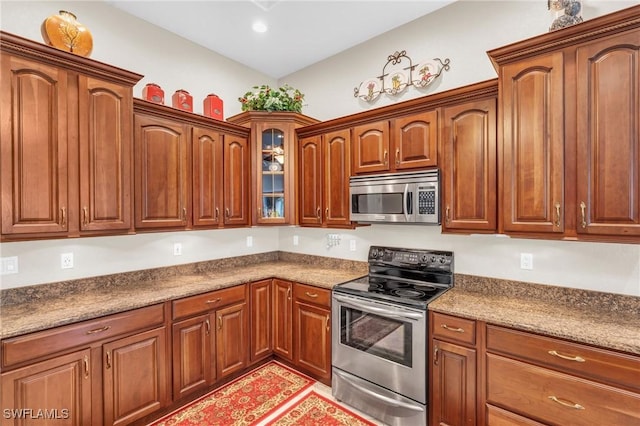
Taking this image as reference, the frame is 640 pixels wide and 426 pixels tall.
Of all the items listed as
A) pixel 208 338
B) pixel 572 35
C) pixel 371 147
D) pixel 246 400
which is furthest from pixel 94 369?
pixel 572 35

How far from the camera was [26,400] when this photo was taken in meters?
1.66

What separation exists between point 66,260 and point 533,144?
3.37m

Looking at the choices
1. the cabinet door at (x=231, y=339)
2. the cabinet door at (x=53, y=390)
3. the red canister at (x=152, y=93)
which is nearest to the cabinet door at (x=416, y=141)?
the cabinet door at (x=231, y=339)

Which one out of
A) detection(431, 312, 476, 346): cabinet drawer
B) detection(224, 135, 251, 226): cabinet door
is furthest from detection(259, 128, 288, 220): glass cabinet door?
detection(431, 312, 476, 346): cabinet drawer

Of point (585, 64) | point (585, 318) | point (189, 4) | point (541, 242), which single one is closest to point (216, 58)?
point (189, 4)

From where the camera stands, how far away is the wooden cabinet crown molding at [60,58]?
68.0 inches

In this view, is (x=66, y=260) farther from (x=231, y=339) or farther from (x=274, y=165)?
(x=274, y=165)

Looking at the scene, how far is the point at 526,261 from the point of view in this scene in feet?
7.20

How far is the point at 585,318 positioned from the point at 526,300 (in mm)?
372

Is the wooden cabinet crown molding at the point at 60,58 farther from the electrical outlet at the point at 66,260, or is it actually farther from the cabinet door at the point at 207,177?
the electrical outlet at the point at 66,260

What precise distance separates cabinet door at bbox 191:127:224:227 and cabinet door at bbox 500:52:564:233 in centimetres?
240

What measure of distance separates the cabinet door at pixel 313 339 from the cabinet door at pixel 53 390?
156 cm

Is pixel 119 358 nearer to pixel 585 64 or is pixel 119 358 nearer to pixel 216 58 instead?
pixel 216 58

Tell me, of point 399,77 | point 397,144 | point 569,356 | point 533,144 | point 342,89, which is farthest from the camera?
point 342,89
